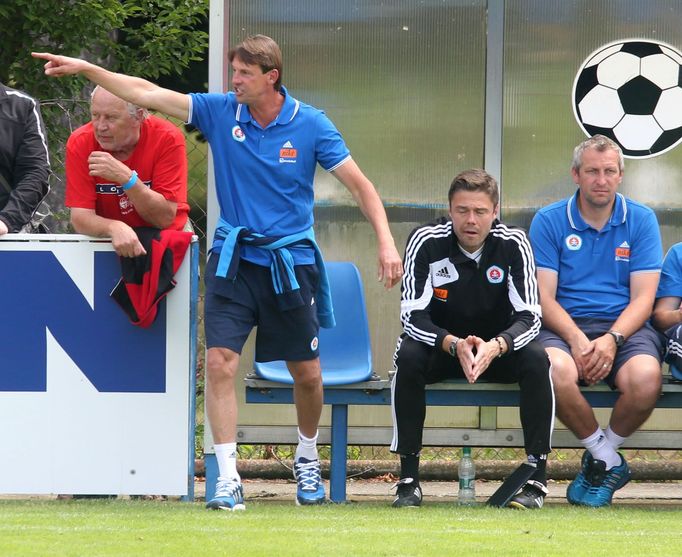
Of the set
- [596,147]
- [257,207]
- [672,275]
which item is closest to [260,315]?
[257,207]

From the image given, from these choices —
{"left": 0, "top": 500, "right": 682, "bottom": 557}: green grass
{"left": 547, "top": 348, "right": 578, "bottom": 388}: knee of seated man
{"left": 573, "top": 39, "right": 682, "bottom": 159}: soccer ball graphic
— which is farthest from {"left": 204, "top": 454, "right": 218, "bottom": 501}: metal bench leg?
{"left": 573, "top": 39, "right": 682, "bottom": 159}: soccer ball graphic

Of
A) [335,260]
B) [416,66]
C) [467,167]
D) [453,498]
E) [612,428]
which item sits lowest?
[453,498]

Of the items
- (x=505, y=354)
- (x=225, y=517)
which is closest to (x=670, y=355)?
(x=505, y=354)

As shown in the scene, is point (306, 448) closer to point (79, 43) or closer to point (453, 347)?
point (453, 347)

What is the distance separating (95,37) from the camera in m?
7.93

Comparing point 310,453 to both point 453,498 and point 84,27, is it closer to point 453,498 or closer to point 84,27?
point 453,498

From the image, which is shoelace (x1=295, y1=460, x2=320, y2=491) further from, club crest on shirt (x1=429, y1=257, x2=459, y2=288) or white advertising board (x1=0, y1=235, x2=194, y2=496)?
club crest on shirt (x1=429, y1=257, x2=459, y2=288)

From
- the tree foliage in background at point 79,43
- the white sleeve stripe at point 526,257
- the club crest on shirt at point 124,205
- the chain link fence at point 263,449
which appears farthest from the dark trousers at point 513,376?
the tree foliage in background at point 79,43

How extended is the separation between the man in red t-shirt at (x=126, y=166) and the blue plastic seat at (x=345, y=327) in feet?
3.40

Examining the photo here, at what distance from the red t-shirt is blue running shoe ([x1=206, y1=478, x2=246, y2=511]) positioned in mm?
1199

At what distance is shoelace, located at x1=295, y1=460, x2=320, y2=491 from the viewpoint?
586 cm

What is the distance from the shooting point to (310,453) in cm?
593

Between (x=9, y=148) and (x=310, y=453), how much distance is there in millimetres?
1944

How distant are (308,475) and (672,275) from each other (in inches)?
76.6
